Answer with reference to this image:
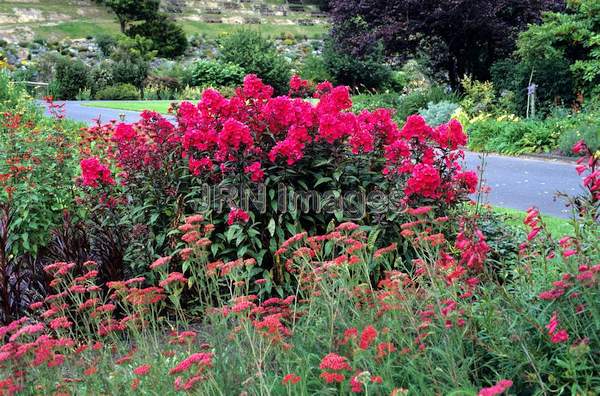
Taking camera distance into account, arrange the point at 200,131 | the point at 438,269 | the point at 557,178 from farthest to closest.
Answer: the point at 557,178 < the point at 200,131 < the point at 438,269

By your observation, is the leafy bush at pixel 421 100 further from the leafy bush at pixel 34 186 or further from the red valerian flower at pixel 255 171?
the red valerian flower at pixel 255 171

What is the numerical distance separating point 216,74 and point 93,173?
27.7 metres

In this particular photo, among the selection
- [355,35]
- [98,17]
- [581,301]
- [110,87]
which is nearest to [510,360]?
[581,301]

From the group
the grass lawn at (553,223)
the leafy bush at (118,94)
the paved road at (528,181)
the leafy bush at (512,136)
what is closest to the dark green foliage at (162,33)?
the leafy bush at (118,94)

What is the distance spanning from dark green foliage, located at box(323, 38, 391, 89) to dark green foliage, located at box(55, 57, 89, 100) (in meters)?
12.1

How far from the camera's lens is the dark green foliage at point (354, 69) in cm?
3014

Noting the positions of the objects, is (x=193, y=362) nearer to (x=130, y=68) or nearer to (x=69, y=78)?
(x=69, y=78)

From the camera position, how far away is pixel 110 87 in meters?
32.9

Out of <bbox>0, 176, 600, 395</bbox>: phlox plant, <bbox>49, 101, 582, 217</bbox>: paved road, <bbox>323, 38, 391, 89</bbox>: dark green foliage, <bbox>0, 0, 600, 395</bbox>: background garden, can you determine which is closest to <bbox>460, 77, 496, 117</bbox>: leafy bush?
<bbox>49, 101, 582, 217</bbox>: paved road

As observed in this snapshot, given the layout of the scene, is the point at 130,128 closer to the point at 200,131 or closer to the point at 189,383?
the point at 200,131

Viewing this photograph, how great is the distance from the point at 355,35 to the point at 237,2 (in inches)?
1961

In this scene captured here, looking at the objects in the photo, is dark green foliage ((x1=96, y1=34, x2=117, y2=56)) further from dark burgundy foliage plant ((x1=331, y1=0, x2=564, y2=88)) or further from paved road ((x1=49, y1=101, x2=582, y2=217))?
paved road ((x1=49, y1=101, x2=582, y2=217))

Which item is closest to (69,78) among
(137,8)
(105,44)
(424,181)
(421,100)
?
(105,44)

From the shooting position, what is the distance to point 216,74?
32031mm
